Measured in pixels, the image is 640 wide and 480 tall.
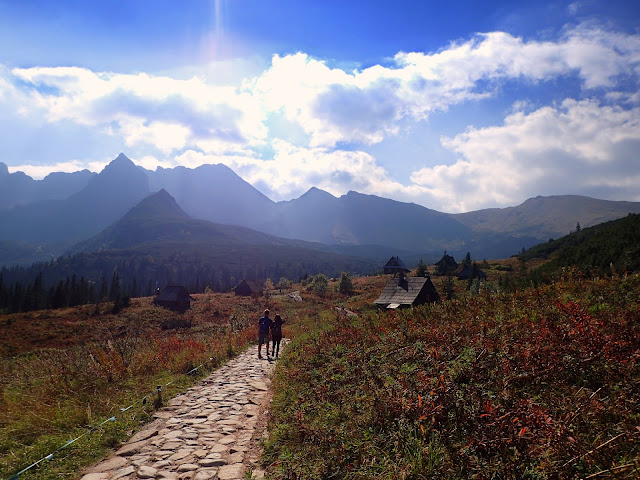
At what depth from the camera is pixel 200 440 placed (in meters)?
6.77

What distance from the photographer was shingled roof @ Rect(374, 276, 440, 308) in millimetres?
39344

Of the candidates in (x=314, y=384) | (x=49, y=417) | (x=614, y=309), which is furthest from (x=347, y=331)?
(x=49, y=417)

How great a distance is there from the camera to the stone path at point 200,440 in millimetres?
5539

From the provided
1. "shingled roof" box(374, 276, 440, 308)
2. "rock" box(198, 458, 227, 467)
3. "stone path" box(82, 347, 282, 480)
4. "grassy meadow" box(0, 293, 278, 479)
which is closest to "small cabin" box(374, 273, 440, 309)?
"shingled roof" box(374, 276, 440, 308)

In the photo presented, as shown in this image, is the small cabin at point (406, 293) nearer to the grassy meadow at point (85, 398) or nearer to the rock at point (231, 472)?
the grassy meadow at point (85, 398)

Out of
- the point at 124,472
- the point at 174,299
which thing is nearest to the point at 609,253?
the point at 124,472

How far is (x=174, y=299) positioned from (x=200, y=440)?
188 feet

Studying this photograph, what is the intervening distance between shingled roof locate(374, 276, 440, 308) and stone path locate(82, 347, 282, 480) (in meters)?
30.6

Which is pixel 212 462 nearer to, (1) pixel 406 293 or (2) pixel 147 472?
(2) pixel 147 472

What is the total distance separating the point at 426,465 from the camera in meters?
4.39

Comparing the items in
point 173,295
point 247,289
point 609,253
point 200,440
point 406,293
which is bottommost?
point 247,289

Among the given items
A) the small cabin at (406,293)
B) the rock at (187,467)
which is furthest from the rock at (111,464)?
the small cabin at (406,293)

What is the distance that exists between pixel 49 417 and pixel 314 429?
19.4ft

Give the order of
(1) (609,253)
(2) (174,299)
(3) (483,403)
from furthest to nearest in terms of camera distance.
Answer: (2) (174,299) < (1) (609,253) < (3) (483,403)
